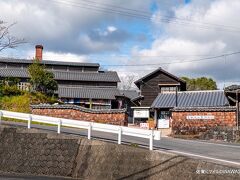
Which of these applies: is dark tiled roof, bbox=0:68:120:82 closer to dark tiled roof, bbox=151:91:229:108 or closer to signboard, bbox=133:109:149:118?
signboard, bbox=133:109:149:118

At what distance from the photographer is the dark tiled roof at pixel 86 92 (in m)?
53.8

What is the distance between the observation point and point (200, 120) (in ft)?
98.2

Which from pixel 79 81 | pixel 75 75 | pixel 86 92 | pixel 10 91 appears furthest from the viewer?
pixel 75 75

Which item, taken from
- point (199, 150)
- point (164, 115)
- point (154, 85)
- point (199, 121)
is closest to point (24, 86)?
point (154, 85)

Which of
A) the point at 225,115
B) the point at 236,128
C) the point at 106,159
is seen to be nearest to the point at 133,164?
the point at 106,159

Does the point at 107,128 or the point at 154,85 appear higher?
the point at 154,85

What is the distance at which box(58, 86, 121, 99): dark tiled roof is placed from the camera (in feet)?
176

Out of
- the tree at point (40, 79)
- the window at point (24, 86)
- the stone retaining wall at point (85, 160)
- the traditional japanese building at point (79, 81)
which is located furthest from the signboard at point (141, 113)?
the stone retaining wall at point (85, 160)

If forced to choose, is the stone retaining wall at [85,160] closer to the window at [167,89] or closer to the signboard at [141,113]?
the signboard at [141,113]

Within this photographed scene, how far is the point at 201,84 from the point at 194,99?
97.5 ft

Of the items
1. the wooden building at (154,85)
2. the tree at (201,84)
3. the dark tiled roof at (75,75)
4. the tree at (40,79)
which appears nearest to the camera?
the tree at (40,79)

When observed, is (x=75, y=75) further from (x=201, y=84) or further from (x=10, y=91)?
(x=201, y=84)

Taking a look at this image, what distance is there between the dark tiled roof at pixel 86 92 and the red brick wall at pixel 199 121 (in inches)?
967

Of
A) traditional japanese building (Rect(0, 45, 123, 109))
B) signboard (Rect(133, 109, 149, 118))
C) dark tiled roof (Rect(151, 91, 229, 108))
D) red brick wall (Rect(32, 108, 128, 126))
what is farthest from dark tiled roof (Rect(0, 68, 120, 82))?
red brick wall (Rect(32, 108, 128, 126))
